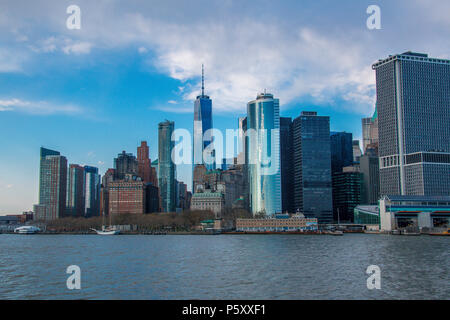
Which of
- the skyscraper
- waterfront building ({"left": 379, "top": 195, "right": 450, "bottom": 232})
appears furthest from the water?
the skyscraper

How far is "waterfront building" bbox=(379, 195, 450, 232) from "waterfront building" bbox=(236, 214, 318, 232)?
3196 centimetres

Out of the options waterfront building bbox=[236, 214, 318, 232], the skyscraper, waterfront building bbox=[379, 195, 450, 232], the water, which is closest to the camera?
the water

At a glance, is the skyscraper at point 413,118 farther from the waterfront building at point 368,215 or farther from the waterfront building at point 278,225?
the waterfront building at point 278,225

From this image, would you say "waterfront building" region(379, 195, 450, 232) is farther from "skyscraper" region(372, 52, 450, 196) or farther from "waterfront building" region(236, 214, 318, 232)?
"waterfront building" region(236, 214, 318, 232)

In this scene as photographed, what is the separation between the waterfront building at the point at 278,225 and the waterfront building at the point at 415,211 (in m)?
32.0

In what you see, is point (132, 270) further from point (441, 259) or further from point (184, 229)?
point (184, 229)

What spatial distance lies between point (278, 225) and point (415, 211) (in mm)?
54578

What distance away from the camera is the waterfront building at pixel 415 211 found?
160500mm

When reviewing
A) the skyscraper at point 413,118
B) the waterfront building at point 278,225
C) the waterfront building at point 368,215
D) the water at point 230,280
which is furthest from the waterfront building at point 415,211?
the water at point 230,280

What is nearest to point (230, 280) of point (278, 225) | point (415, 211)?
point (415, 211)

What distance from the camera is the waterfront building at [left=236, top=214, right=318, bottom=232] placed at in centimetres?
18489

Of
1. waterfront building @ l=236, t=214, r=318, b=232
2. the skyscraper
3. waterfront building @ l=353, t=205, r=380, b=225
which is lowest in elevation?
waterfront building @ l=236, t=214, r=318, b=232

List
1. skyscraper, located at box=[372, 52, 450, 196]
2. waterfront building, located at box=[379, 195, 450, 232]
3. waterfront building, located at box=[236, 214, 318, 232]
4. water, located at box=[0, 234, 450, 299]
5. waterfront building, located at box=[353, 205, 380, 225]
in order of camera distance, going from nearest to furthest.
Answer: water, located at box=[0, 234, 450, 299]
waterfront building, located at box=[379, 195, 450, 232]
waterfront building, located at box=[353, 205, 380, 225]
waterfront building, located at box=[236, 214, 318, 232]
skyscraper, located at box=[372, 52, 450, 196]

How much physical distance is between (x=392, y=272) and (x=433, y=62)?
184 metres
